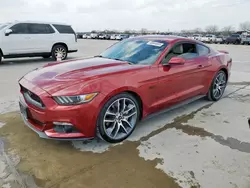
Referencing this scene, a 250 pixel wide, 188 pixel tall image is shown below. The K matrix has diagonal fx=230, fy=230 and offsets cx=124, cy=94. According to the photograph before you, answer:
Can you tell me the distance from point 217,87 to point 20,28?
836 centimetres

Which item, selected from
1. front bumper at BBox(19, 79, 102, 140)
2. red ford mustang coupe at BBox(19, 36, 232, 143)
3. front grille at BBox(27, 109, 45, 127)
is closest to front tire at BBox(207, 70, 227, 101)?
red ford mustang coupe at BBox(19, 36, 232, 143)

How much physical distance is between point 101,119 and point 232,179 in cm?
160

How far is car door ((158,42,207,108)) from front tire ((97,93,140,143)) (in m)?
0.56

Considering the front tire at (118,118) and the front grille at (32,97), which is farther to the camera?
the front tire at (118,118)

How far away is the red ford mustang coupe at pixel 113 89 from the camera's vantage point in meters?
2.71


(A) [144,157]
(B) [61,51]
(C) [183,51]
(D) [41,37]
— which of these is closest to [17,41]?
(D) [41,37]

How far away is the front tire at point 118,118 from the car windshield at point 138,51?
0.73 metres

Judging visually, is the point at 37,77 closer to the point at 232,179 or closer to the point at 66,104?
the point at 66,104

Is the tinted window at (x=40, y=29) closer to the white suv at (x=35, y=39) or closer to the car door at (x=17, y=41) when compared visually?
the white suv at (x=35, y=39)

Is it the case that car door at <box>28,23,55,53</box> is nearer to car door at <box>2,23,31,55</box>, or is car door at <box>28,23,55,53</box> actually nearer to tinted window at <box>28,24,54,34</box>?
tinted window at <box>28,24,54,34</box>

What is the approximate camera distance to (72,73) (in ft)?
10.0

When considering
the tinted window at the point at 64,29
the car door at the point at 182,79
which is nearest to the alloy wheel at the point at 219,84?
the car door at the point at 182,79

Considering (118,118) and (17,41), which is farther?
(17,41)

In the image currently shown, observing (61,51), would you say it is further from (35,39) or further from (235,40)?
(235,40)
